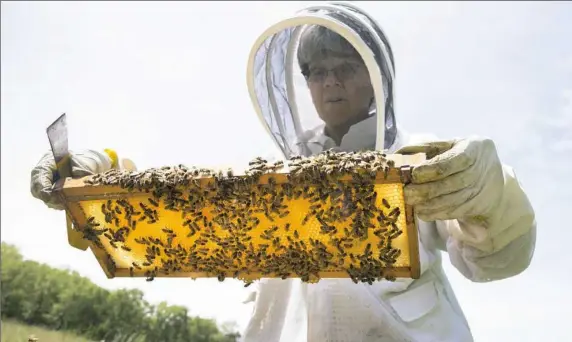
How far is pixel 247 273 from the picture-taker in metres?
2.85

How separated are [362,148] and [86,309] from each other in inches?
303

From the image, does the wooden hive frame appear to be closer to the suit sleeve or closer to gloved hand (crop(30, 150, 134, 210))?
gloved hand (crop(30, 150, 134, 210))

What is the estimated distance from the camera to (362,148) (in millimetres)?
3609

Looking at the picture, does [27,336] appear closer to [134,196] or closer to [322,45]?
[134,196]

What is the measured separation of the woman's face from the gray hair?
3cm

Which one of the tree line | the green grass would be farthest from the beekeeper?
the tree line

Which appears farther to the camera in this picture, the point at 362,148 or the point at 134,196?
the point at 362,148

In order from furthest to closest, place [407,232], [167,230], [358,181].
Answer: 1. [167,230]
2. [407,232]
3. [358,181]

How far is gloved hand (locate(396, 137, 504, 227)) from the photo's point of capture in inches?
90.4

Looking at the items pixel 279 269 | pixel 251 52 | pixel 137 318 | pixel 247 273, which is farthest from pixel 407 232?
pixel 137 318

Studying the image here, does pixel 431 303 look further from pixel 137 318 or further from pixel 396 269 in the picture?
pixel 137 318

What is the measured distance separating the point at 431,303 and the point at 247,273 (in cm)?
113

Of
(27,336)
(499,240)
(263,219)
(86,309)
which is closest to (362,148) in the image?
(499,240)

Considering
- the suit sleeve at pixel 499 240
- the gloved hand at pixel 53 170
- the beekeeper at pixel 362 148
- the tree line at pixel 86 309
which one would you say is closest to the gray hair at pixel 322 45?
the beekeeper at pixel 362 148
